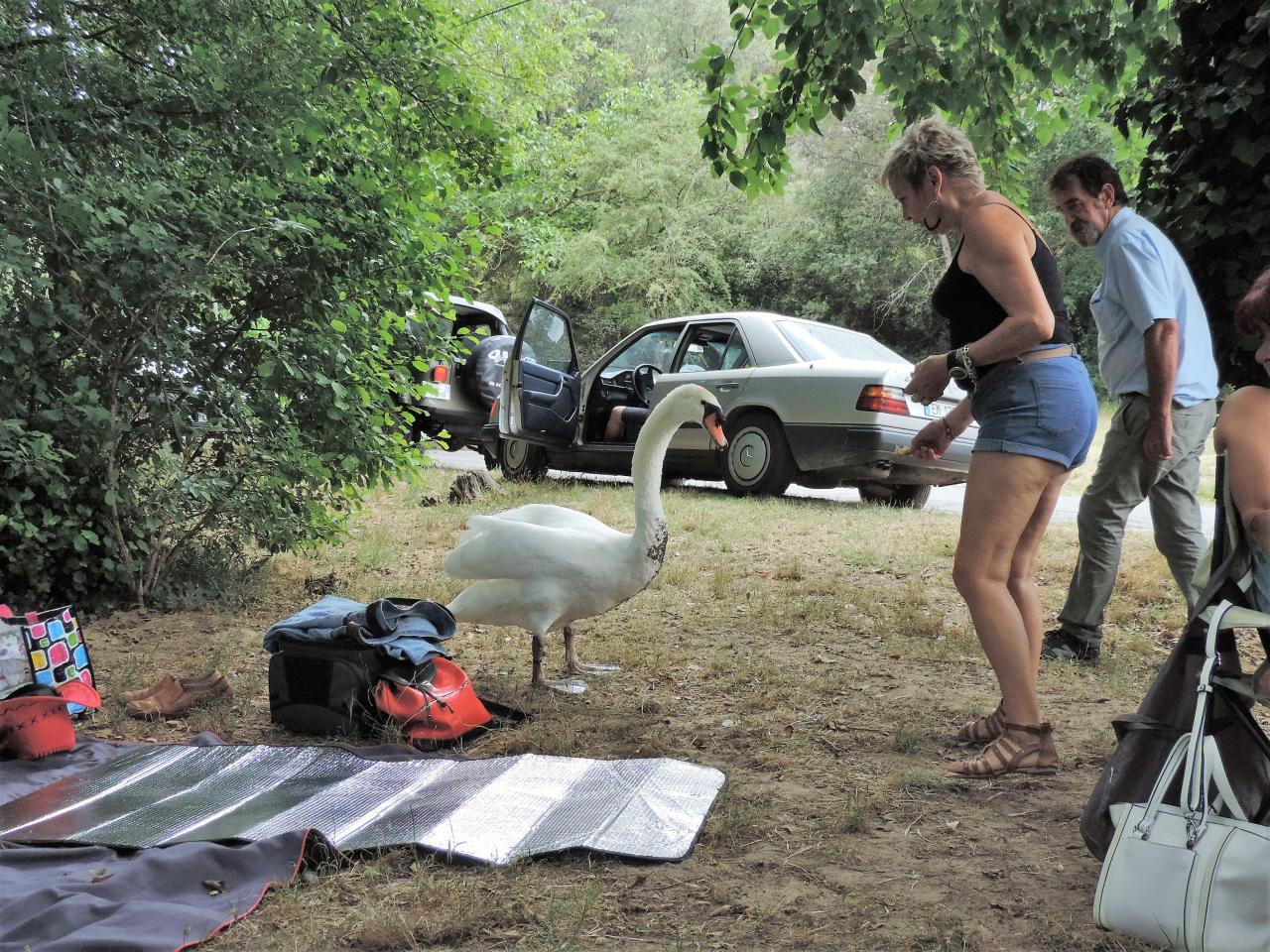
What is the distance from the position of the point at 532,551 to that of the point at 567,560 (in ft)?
0.50

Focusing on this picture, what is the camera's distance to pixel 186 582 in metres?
6.02

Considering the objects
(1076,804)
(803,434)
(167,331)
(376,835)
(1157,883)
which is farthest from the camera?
(803,434)

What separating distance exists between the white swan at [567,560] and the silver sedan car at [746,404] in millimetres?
4911

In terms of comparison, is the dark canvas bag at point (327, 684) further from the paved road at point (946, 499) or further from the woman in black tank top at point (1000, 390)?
the paved road at point (946, 499)

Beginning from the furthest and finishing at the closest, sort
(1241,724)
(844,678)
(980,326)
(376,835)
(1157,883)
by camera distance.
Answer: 1. (844,678)
2. (980,326)
3. (376,835)
4. (1241,724)
5. (1157,883)

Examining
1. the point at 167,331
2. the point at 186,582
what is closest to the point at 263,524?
the point at 186,582

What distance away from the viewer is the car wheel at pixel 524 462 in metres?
12.0

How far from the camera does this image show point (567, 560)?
4.32 m

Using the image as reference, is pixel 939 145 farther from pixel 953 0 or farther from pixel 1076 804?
pixel 953 0

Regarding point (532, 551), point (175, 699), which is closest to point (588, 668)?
point (532, 551)

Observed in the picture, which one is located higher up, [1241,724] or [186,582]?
[1241,724]

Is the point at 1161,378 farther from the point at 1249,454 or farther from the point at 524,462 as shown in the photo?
the point at 524,462

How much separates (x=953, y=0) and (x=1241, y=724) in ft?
14.6

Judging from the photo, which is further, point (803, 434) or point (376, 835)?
point (803, 434)
